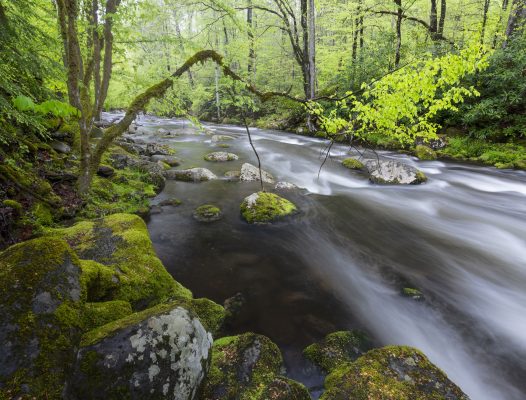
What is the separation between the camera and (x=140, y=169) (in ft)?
29.7

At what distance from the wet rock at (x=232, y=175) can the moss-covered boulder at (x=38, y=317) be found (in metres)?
7.44

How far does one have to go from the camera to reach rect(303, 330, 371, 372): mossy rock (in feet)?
10.7

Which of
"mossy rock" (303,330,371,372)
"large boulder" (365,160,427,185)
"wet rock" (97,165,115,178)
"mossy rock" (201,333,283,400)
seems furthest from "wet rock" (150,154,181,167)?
"mossy rock" (303,330,371,372)

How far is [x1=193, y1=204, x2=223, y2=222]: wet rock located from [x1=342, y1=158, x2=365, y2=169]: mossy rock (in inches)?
243

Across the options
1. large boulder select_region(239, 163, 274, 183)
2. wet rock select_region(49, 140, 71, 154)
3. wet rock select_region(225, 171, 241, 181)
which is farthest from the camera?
wet rock select_region(225, 171, 241, 181)

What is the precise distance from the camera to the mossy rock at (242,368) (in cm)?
251

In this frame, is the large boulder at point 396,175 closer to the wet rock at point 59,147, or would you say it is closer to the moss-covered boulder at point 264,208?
the moss-covered boulder at point 264,208

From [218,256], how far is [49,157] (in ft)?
15.5

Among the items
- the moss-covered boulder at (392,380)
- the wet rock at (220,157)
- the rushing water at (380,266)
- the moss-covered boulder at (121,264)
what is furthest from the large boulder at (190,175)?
the moss-covered boulder at (392,380)

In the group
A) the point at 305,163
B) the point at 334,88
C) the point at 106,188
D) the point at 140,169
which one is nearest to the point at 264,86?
the point at 334,88

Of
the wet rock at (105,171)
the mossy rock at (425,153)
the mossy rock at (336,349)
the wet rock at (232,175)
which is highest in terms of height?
the wet rock at (105,171)

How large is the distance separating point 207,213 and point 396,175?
6544 millimetres

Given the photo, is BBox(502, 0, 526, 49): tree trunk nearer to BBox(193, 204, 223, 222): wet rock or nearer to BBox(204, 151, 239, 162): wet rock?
BBox(204, 151, 239, 162): wet rock

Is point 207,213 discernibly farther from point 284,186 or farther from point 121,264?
point 121,264
